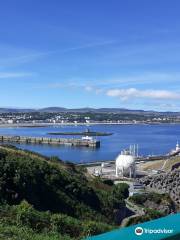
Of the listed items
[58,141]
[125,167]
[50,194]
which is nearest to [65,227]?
[50,194]

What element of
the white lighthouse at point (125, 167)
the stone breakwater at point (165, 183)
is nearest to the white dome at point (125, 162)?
the white lighthouse at point (125, 167)

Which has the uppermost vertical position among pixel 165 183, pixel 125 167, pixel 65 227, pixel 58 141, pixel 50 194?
pixel 65 227

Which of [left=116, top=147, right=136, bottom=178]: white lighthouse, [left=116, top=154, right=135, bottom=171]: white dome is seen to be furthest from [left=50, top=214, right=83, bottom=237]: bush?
[left=116, top=154, right=135, bottom=171]: white dome

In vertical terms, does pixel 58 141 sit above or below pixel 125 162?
below

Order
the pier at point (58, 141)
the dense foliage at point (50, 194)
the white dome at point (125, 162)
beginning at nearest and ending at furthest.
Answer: the dense foliage at point (50, 194) → the white dome at point (125, 162) → the pier at point (58, 141)

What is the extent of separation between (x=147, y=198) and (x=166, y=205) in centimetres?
151

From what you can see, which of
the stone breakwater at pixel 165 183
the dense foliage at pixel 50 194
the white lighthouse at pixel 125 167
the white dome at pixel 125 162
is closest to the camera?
the dense foliage at pixel 50 194

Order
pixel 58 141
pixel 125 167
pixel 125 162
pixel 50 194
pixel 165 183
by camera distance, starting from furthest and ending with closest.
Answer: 1. pixel 58 141
2. pixel 125 162
3. pixel 125 167
4. pixel 165 183
5. pixel 50 194

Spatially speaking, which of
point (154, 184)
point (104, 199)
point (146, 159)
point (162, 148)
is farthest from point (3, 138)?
point (104, 199)

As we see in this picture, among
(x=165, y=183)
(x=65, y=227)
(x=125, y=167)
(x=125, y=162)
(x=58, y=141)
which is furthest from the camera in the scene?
(x=58, y=141)

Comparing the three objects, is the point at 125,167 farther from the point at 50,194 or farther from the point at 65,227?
the point at 65,227

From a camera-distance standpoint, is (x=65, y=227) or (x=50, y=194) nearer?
(x=65, y=227)

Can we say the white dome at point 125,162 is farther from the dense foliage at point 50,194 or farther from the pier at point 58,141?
the pier at point 58,141

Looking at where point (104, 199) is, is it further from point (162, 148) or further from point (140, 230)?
point (162, 148)
